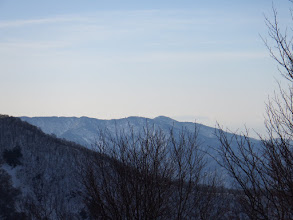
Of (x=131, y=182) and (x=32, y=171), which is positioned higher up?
(x=131, y=182)

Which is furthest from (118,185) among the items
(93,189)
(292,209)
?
(292,209)

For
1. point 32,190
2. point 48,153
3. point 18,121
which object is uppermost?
point 18,121

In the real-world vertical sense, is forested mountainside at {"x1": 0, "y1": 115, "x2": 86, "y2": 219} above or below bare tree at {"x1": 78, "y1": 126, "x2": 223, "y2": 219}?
below

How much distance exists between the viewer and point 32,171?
10762 centimetres

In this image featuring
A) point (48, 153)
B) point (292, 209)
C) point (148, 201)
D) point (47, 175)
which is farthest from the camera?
point (48, 153)

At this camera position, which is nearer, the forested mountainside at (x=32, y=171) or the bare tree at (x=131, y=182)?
the bare tree at (x=131, y=182)

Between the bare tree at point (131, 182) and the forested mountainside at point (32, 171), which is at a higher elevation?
the bare tree at point (131, 182)

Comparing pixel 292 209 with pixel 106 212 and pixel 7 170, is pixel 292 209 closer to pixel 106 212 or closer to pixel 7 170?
pixel 106 212

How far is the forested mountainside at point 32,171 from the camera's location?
304 feet

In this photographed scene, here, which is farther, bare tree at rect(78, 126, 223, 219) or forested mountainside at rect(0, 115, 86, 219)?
forested mountainside at rect(0, 115, 86, 219)

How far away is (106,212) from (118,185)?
1.11m

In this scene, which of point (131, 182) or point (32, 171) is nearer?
point (131, 182)

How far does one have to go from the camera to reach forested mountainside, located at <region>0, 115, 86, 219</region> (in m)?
92.6

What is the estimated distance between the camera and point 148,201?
1123 centimetres
